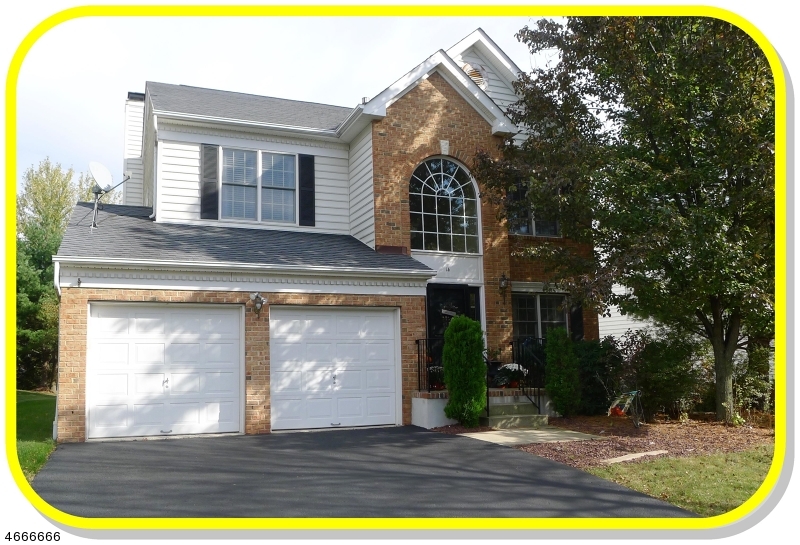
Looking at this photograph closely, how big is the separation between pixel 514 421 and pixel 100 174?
30.7 ft

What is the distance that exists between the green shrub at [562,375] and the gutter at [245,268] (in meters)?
2.76

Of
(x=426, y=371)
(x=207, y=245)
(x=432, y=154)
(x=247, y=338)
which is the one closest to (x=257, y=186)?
(x=207, y=245)

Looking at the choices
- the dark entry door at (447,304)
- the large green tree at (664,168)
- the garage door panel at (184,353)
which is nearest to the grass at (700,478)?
the large green tree at (664,168)

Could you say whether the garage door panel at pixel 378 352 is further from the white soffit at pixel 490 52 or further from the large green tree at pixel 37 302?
the large green tree at pixel 37 302

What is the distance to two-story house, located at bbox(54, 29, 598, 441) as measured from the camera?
11945 millimetres

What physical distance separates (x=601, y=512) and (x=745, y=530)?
1.40 metres

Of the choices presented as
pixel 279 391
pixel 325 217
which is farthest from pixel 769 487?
pixel 325 217

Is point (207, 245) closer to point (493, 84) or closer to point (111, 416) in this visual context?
point (111, 416)

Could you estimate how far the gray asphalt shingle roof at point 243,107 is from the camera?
52.2 ft

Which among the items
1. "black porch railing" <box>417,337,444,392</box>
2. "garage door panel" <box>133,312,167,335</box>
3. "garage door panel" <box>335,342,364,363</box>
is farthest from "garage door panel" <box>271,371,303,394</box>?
"black porch railing" <box>417,337,444,392</box>

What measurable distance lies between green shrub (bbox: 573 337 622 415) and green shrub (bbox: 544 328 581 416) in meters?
0.38

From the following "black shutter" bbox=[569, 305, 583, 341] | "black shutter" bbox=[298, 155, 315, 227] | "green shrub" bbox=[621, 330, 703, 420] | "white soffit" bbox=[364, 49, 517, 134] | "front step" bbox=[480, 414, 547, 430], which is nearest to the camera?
"front step" bbox=[480, 414, 547, 430]

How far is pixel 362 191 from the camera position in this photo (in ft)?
52.0

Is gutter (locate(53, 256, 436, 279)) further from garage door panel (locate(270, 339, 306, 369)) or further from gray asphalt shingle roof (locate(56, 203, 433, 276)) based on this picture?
garage door panel (locate(270, 339, 306, 369))
